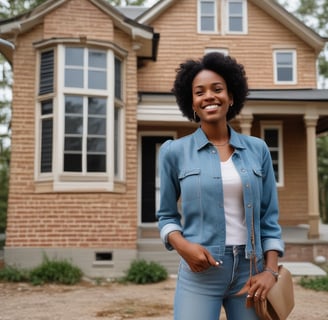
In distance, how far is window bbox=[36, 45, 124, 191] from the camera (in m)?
8.36

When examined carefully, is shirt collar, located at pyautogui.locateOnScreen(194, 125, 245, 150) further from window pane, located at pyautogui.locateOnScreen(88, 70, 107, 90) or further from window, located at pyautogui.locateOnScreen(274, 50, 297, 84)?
window, located at pyautogui.locateOnScreen(274, 50, 297, 84)

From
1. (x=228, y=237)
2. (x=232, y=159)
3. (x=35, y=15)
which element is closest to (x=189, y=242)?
(x=228, y=237)

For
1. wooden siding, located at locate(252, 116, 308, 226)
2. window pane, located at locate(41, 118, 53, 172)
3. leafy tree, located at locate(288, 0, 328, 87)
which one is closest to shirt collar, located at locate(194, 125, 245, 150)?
window pane, located at locate(41, 118, 53, 172)

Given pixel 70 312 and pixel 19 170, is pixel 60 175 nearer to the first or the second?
pixel 19 170

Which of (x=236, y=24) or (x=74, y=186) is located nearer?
(x=74, y=186)

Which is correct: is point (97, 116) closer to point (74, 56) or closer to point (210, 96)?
point (74, 56)

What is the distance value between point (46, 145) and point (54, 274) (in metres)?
2.65

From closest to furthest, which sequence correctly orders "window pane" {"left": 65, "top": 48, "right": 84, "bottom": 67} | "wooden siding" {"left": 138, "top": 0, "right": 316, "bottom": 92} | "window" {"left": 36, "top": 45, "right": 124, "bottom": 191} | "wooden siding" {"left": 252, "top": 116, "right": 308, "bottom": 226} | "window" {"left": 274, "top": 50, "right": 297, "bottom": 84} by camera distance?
"window" {"left": 36, "top": 45, "right": 124, "bottom": 191}
"window pane" {"left": 65, "top": 48, "right": 84, "bottom": 67}
"wooden siding" {"left": 252, "top": 116, "right": 308, "bottom": 226}
"wooden siding" {"left": 138, "top": 0, "right": 316, "bottom": 92}
"window" {"left": 274, "top": 50, "right": 297, "bottom": 84}

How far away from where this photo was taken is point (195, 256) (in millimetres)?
1694

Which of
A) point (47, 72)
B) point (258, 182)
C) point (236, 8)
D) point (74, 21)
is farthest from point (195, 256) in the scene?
point (236, 8)

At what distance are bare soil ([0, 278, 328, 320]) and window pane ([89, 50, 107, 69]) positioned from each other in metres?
4.47

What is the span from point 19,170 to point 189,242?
24.0 feet

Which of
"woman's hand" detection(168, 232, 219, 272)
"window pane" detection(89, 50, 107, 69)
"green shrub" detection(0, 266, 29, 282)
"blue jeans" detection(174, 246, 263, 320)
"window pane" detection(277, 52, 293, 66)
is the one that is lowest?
"green shrub" detection(0, 266, 29, 282)

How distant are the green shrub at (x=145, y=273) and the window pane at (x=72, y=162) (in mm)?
2266
